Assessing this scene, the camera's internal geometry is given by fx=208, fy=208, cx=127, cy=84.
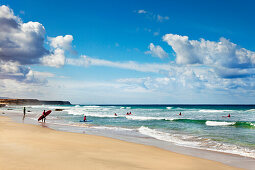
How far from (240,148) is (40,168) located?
11097 mm

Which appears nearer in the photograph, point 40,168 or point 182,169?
point 40,168

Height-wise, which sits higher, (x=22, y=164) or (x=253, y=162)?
(x=22, y=164)

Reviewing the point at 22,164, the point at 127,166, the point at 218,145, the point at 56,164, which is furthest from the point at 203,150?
the point at 22,164

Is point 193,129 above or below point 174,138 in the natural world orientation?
below

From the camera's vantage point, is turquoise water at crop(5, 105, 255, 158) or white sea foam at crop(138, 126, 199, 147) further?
white sea foam at crop(138, 126, 199, 147)

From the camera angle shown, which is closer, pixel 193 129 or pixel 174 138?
pixel 174 138

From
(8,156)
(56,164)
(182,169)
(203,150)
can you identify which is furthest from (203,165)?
(8,156)

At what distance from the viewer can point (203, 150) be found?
1151cm

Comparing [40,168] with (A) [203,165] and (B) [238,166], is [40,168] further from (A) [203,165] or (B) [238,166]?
(B) [238,166]

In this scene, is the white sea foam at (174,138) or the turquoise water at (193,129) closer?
the turquoise water at (193,129)

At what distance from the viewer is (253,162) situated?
9.11 m

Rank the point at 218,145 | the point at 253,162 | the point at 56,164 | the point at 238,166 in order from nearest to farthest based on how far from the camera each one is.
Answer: the point at 56,164 → the point at 238,166 → the point at 253,162 → the point at 218,145

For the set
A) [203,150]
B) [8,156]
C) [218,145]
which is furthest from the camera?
[218,145]

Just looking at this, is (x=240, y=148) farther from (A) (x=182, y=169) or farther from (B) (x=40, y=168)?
(B) (x=40, y=168)
